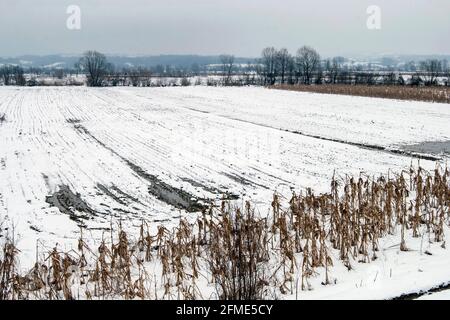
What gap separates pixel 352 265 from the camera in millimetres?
7391

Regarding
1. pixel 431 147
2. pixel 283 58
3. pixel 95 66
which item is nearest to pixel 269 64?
pixel 283 58

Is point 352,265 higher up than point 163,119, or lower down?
lower down

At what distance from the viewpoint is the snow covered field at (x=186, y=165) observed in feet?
30.3

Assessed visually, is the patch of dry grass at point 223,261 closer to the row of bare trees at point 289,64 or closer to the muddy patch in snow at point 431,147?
the muddy patch in snow at point 431,147

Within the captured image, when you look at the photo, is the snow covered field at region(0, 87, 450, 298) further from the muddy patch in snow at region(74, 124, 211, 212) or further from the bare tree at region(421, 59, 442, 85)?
the bare tree at region(421, 59, 442, 85)

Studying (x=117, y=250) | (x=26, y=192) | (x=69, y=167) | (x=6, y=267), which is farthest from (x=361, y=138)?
(x=6, y=267)

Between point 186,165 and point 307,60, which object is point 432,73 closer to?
point 307,60

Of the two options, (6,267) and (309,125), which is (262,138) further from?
(6,267)

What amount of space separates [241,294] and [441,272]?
3.05m

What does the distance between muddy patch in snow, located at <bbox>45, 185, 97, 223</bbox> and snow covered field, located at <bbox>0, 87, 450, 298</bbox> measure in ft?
0.17

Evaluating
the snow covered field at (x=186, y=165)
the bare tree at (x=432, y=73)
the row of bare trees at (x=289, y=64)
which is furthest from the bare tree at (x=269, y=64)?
the snow covered field at (x=186, y=165)

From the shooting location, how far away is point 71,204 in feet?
38.6

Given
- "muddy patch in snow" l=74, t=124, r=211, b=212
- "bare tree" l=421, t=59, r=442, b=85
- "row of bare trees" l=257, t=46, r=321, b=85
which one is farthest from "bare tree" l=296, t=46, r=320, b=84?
"muddy patch in snow" l=74, t=124, r=211, b=212

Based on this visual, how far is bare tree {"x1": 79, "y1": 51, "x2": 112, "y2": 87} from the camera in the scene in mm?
114225
